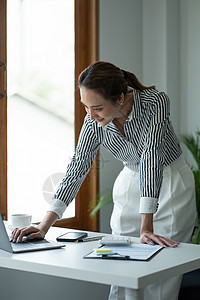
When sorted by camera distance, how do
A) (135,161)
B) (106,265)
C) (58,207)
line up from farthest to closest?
(135,161) < (58,207) < (106,265)

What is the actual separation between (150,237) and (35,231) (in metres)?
0.46

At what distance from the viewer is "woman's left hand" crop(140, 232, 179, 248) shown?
5.90 feet

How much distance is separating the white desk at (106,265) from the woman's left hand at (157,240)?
0.03 metres

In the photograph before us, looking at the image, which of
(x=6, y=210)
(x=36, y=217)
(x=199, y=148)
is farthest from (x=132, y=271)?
(x=199, y=148)

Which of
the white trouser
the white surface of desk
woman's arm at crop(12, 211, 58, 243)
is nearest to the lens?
the white surface of desk

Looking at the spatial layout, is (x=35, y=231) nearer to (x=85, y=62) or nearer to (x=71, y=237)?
(x=71, y=237)

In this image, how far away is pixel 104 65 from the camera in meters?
2.02

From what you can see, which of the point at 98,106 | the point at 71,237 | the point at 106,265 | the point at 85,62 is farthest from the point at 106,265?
the point at 85,62

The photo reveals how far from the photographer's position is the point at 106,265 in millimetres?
1532

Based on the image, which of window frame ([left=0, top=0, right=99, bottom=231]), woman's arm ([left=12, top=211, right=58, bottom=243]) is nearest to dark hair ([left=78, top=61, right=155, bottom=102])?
woman's arm ([left=12, top=211, right=58, bottom=243])

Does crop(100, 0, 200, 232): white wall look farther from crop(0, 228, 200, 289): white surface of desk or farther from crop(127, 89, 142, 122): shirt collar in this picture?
crop(0, 228, 200, 289): white surface of desk

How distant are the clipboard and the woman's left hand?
2cm

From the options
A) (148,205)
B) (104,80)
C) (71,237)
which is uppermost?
(104,80)

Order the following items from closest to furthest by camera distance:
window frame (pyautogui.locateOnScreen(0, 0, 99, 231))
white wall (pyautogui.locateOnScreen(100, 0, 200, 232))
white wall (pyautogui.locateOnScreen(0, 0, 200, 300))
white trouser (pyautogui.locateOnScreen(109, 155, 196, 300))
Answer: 1. white trouser (pyautogui.locateOnScreen(109, 155, 196, 300))
2. window frame (pyautogui.locateOnScreen(0, 0, 99, 231))
3. white wall (pyautogui.locateOnScreen(0, 0, 200, 300))
4. white wall (pyautogui.locateOnScreen(100, 0, 200, 232))
